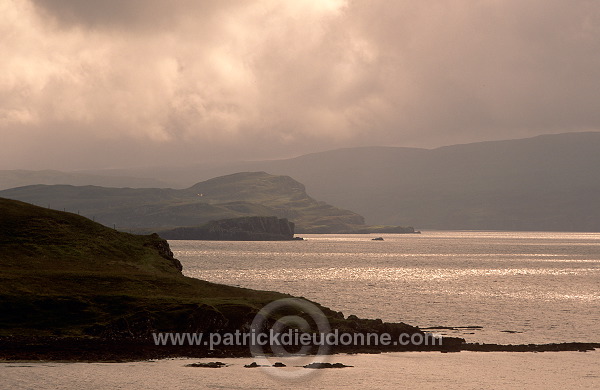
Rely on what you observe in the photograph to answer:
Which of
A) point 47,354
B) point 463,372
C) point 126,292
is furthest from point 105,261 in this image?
point 463,372

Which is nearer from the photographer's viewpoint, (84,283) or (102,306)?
(102,306)

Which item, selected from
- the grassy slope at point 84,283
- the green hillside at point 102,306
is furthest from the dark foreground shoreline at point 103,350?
the grassy slope at point 84,283

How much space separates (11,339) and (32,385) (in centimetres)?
1555

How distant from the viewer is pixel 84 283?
107m

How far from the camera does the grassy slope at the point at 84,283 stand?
91.1m

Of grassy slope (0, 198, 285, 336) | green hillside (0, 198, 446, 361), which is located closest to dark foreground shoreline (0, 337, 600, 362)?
green hillside (0, 198, 446, 361)

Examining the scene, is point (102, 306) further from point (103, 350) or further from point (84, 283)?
point (103, 350)

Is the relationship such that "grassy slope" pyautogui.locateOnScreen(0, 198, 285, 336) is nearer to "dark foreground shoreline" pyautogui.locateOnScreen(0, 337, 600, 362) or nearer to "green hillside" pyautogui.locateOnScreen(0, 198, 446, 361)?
"green hillside" pyautogui.locateOnScreen(0, 198, 446, 361)

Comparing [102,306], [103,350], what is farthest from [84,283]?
[103,350]

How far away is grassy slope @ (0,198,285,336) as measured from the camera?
91.1m

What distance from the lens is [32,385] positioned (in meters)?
69.1

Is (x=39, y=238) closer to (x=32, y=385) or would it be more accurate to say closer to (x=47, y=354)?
(x=47, y=354)

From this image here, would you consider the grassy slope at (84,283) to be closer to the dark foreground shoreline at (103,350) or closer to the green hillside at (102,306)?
the green hillside at (102,306)

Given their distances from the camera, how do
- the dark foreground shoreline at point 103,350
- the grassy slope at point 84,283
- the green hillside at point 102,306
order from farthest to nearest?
the grassy slope at point 84,283, the green hillside at point 102,306, the dark foreground shoreline at point 103,350
